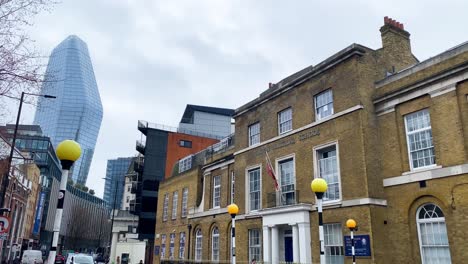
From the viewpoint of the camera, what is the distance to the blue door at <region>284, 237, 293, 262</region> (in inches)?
808

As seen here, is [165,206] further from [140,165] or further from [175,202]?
[140,165]

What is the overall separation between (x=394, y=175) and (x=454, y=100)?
3866mm

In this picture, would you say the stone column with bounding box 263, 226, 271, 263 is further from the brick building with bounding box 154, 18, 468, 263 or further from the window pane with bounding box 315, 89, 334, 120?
the window pane with bounding box 315, 89, 334, 120

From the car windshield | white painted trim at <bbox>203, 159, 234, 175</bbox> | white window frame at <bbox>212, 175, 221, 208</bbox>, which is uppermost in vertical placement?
white painted trim at <bbox>203, 159, 234, 175</bbox>

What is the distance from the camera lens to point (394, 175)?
1675cm

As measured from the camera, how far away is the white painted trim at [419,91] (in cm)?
1519

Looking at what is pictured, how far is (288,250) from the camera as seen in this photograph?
20828 millimetres

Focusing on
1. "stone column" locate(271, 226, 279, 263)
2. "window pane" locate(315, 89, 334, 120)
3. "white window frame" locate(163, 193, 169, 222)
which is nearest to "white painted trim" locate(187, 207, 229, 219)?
"white window frame" locate(163, 193, 169, 222)

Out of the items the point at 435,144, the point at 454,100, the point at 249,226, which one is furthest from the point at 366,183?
the point at 249,226

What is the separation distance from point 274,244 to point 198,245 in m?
11.4

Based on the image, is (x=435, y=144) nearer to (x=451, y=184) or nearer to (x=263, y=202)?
(x=451, y=184)

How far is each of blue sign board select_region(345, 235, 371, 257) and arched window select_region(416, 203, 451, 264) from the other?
6.47ft

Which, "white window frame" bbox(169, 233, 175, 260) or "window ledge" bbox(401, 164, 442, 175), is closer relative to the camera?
"window ledge" bbox(401, 164, 442, 175)

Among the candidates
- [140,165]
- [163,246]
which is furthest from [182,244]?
[140,165]
